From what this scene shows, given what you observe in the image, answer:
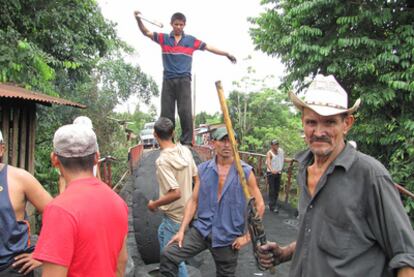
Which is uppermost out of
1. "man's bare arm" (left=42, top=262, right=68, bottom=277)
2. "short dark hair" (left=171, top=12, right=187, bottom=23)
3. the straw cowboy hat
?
"short dark hair" (left=171, top=12, right=187, bottom=23)

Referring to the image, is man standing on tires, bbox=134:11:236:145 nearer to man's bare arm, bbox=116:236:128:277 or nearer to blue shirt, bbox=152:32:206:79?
blue shirt, bbox=152:32:206:79

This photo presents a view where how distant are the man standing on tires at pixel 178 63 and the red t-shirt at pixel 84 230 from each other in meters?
3.99

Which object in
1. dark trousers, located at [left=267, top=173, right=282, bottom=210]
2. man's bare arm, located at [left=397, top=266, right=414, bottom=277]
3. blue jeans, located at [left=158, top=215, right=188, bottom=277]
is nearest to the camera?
man's bare arm, located at [left=397, top=266, right=414, bottom=277]

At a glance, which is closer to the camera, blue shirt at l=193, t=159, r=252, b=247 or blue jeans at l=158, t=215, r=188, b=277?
blue shirt at l=193, t=159, r=252, b=247

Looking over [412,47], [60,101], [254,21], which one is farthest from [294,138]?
[60,101]

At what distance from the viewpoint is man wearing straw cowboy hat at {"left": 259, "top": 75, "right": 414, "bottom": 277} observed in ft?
5.87

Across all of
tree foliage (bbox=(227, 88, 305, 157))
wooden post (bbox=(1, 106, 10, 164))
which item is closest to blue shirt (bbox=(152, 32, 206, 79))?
wooden post (bbox=(1, 106, 10, 164))

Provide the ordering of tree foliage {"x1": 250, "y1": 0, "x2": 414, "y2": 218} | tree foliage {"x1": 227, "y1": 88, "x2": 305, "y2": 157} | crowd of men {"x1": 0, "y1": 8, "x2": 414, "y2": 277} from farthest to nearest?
tree foliage {"x1": 227, "y1": 88, "x2": 305, "y2": 157} < tree foliage {"x1": 250, "y1": 0, "x2": 414, "y2": 218} < crowd of men {"x1": 0, "y1": 8, "x2": 414, "y2": 277}

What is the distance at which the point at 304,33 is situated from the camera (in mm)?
9281

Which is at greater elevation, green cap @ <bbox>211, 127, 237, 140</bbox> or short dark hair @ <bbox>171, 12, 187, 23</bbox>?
short dark hair @ <bbox>171, 12, 187, 23</bbox>

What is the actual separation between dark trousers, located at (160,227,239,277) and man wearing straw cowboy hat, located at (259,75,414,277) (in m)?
1.64

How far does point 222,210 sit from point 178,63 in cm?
310

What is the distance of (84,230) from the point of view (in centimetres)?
198

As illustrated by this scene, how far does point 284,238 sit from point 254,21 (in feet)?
17.6
